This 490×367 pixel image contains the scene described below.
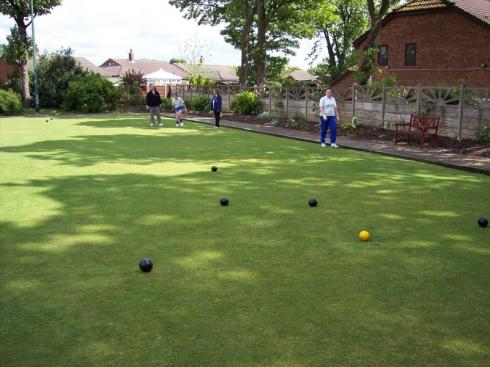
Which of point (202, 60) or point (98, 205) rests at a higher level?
point (202, 60)

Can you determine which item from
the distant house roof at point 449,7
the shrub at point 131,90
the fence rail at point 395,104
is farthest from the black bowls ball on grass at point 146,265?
the shrub at point 131,90

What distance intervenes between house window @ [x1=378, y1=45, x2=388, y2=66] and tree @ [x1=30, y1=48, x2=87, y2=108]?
2217 cm

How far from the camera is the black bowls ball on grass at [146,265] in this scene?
16.3ft

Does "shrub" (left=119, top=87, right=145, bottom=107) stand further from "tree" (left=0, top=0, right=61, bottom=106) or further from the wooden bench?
the wooden bench

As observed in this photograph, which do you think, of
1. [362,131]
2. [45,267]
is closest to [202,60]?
[362,131]

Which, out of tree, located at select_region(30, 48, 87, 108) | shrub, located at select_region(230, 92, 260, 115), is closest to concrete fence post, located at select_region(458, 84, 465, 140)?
shrub, located at select_region(230, 92, 260, 115)

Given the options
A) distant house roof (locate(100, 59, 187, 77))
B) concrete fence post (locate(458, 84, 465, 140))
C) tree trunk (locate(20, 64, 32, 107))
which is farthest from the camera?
distant house roof (locate(100, 59, 187, 77))

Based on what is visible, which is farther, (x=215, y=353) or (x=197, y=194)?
(x=197, y=194)

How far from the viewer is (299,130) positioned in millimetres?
21625

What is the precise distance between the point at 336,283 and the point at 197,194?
4507 millimetres

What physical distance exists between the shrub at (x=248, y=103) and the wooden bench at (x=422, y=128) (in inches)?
472

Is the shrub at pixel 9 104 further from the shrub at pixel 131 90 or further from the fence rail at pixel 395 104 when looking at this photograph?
the fence rail at pixel 395 104

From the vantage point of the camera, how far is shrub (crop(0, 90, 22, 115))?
1249 inches

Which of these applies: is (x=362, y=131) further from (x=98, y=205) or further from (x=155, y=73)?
(x=155, y=73)
